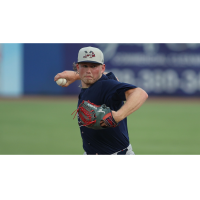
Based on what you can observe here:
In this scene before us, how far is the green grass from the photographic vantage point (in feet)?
19.0

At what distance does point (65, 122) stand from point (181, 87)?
8.68 meters

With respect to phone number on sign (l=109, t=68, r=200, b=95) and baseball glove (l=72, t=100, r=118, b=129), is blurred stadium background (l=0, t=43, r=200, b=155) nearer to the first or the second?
phone number on sign (l=109, t=68, r=200, b=95)

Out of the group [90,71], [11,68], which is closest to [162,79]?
[11,68]

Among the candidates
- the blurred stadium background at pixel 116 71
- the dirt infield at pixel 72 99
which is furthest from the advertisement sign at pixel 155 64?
the dirt infield at pixel 72 99

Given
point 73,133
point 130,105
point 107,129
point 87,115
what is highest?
point 130,105

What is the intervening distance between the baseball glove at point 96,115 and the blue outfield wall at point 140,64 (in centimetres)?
1281

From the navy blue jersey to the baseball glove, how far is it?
0.47 feet

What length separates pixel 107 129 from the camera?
2678 mm

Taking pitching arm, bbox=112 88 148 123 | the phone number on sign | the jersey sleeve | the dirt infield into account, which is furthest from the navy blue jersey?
the dirt infield

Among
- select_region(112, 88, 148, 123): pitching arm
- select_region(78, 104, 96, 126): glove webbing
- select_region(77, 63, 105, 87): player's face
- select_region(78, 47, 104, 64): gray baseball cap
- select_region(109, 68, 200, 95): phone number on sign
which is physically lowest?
select_region(109, 68, 200, 95): phone number on sign

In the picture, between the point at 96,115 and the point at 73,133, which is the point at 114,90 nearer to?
the point at 96,115

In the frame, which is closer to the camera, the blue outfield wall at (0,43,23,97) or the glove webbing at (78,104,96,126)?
the glove webbing at (78,104,96,126)

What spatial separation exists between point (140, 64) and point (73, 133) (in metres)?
8.76

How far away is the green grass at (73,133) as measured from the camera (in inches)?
228
